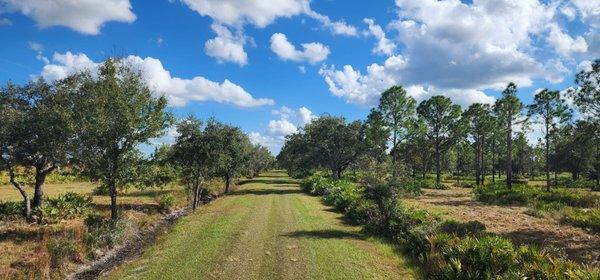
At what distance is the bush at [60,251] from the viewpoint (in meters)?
16.5

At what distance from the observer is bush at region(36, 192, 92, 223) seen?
87.2 feet

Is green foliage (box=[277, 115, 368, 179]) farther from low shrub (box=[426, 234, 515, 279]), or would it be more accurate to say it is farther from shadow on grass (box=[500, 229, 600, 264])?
low shrub (box=[426, 234, 515, 279])

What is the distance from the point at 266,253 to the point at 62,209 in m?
16.8

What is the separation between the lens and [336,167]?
6619cm

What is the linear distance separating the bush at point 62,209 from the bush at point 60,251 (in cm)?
929

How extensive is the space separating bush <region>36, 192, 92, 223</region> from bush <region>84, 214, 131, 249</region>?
4298 millimetres

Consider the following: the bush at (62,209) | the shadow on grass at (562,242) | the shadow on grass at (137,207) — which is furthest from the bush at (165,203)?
the shadow on grass at (562,242)

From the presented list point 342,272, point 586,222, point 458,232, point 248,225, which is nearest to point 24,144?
point 248,225

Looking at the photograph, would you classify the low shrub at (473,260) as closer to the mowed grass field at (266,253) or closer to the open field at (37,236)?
the mowed grass field at (266,253)

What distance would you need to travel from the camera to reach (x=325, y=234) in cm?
2275

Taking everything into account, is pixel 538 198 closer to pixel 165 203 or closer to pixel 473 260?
pixel 473 260

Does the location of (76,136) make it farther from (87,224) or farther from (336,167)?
(336,167)

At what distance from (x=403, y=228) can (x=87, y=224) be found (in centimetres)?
1644

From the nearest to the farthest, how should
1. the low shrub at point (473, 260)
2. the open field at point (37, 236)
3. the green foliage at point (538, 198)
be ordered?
the low shrub at point (473, 260)
the open field at point (37, 236)
the green foliage at point (538, 198)
